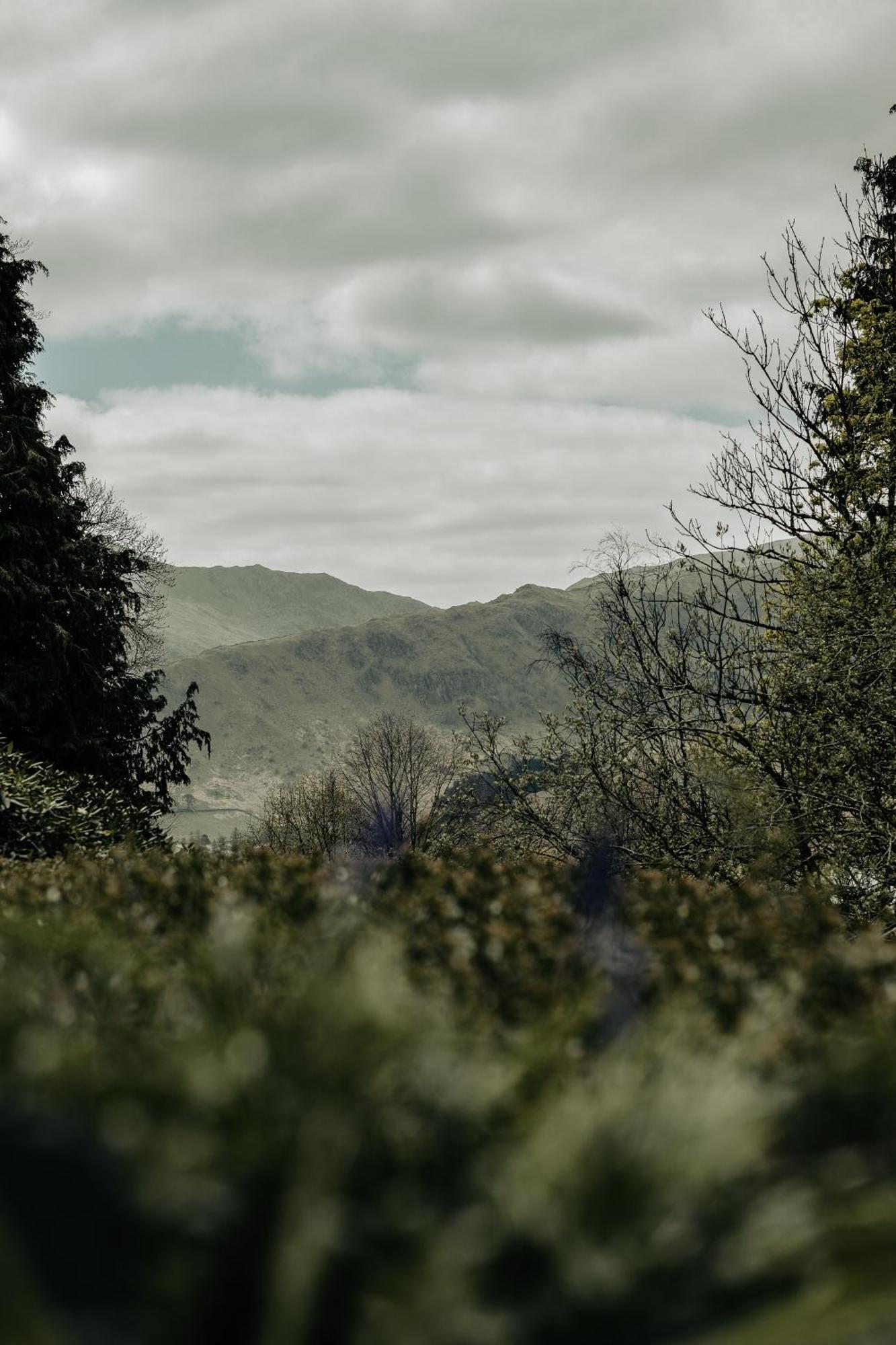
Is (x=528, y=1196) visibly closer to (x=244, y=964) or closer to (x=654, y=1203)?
(x=654, y=1203)

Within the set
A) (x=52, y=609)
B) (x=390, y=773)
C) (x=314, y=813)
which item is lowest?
(x=314, y=813)

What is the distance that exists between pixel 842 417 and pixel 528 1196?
1377 cm

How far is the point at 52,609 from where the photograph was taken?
1981 cm

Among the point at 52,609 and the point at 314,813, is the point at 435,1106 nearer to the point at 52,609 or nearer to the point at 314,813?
the point at 52,609

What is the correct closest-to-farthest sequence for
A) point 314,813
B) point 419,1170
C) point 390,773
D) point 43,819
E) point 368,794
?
point 419,1170 → point 43,819 → point 314,813 → point 368,794 → point 390,773

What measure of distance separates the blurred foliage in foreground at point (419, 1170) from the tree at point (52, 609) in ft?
56.6

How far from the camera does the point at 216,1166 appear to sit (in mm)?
1614

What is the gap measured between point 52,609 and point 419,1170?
19.5 m

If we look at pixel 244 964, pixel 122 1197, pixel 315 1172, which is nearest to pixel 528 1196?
pixel 315 1172

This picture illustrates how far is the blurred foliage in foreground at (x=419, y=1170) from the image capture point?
1.47 m

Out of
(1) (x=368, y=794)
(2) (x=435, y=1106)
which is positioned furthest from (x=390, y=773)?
(2) (x=435, y=1106)

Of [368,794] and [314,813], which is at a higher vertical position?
[368,794]

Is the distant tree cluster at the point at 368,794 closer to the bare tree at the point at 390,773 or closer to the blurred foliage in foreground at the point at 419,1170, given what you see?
the bare tree at the point at 390,773

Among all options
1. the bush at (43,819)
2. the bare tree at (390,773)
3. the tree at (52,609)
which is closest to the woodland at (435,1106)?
the bush at (43,819)
